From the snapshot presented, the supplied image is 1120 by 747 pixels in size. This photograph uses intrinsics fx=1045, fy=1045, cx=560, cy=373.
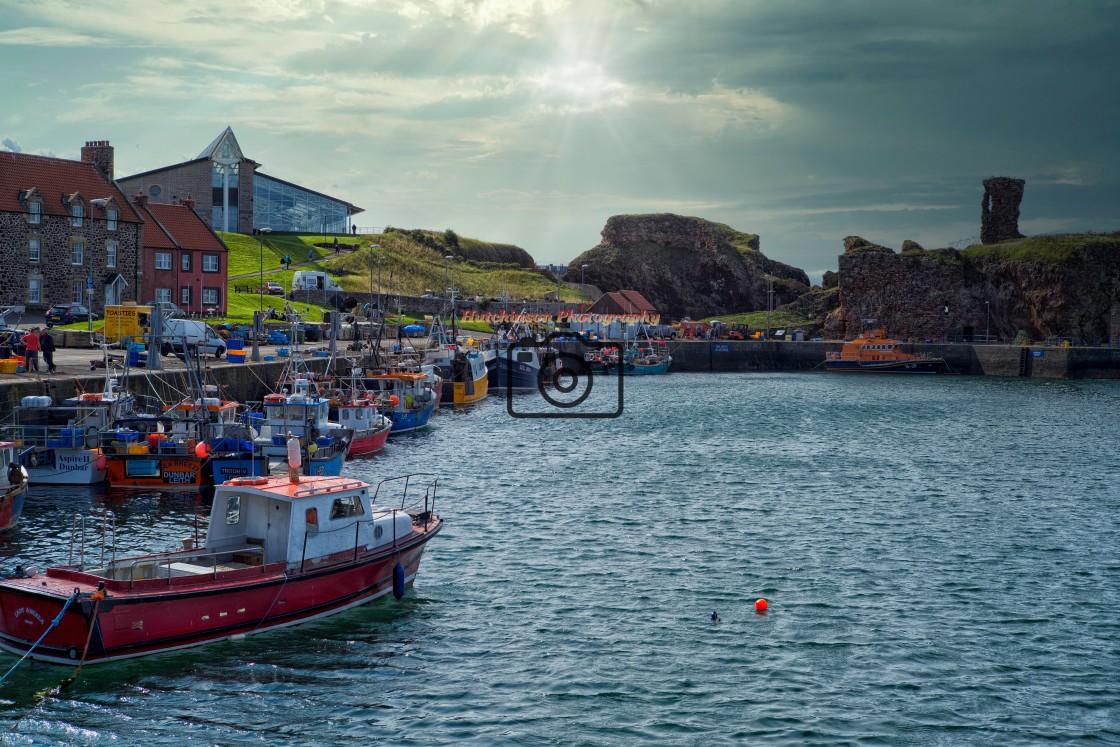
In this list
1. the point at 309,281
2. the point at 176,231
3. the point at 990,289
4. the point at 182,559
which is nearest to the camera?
the point at 182,559

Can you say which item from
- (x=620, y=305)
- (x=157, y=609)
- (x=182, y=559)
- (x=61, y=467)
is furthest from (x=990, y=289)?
(x=157, y=609)

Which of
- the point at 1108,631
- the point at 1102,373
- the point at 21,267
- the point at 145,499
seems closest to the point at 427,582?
the point at 145,499

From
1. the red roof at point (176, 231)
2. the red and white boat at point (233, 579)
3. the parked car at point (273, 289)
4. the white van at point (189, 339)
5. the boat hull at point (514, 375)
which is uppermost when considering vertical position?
the red roof at point (176, 231)

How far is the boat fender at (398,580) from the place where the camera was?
24.6 metres

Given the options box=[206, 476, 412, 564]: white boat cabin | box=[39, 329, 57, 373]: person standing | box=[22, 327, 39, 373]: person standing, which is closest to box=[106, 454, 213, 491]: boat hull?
box=[39, 329, 57, 373]: person standing

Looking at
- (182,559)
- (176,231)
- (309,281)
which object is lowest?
(182,559)

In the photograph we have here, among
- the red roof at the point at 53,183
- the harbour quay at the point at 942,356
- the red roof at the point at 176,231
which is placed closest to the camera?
the red roof at the point at 53,183

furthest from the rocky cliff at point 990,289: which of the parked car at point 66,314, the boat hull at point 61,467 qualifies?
the boat hull at point 61,467

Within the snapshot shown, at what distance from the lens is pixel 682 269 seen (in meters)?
173

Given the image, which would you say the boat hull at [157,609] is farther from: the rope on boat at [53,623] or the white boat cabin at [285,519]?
the white boat cabin at [285,519]

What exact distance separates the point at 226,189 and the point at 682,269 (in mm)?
82412

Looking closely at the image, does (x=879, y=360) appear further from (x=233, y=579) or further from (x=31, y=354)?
(x=233, y=579)

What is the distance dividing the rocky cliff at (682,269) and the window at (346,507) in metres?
143

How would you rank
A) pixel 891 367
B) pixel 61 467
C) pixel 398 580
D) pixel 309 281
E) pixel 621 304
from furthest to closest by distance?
pixel 621 304 → pixel 891 367 → pixel 309 281 → pixel 61 467 → pixel 398 580
